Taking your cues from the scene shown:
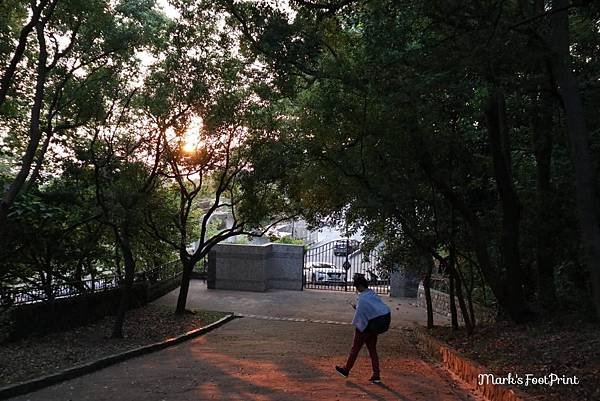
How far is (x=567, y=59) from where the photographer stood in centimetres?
612

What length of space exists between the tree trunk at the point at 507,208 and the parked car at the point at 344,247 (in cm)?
1366

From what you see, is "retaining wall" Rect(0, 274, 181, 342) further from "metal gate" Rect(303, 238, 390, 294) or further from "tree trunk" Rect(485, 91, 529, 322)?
"metal gate" Rect(303, 238, 390, 294)

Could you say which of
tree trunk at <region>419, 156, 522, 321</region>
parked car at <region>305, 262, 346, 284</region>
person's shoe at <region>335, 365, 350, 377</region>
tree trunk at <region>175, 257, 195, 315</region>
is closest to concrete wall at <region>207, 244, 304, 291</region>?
parked car at <region>305, 262, 346, 284</region>

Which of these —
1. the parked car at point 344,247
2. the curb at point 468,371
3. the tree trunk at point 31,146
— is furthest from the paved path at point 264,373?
the parked car at point 344,247

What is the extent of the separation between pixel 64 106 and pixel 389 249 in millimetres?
8516

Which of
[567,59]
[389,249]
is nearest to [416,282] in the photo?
[389,249]

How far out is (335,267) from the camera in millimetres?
26969

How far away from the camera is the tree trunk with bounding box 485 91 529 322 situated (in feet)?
31.6

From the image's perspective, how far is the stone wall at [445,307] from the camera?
13.3m

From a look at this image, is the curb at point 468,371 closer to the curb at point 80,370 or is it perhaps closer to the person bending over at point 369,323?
the person bending over at point 369,323

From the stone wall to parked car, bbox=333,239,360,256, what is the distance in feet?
12.2

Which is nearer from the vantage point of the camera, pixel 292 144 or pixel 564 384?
pixel 564 384

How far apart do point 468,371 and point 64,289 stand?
9673mm

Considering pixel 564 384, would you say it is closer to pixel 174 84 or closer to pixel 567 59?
pixel 567 59
